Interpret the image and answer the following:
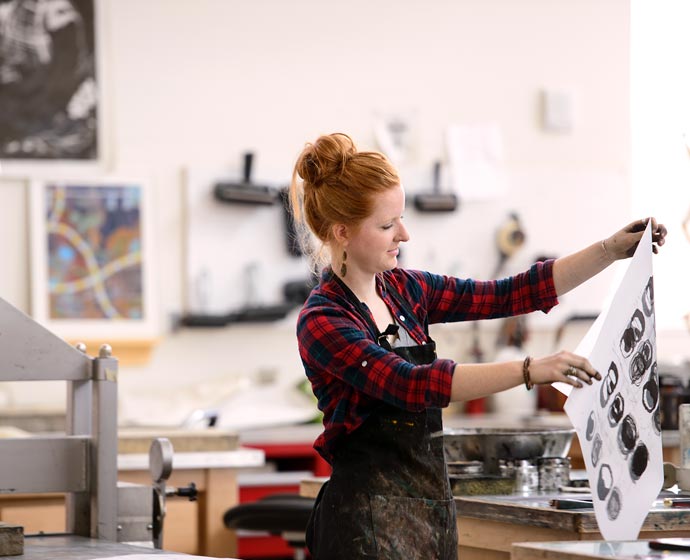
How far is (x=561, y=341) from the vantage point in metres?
5.63

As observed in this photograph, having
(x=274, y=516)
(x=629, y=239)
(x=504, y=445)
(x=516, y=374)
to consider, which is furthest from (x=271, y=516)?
(x=516, y=374)

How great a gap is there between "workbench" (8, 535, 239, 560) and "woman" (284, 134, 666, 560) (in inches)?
12.3

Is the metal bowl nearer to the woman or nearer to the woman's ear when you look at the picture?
the woman

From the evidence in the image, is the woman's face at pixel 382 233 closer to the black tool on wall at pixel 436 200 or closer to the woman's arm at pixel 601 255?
the woman's arm at pixel 601 255

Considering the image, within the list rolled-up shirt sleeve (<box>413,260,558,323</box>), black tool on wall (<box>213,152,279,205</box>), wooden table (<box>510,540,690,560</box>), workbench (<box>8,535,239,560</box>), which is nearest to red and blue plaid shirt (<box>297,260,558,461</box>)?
rolled-up shirt sleeve (<box>413,260,558,323</box>)

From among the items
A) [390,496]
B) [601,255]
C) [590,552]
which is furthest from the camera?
[601,255]

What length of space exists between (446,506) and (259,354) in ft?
11.3

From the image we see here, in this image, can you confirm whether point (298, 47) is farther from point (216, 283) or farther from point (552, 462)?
point (552, 462)

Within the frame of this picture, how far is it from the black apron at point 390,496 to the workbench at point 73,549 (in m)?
0.30

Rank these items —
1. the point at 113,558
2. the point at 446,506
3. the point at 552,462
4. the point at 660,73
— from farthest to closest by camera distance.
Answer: the point at 660,73, the point at 552,462, the point at 446,506, the point at 113,558

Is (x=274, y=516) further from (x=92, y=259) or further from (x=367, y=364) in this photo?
(x=92, y=259)

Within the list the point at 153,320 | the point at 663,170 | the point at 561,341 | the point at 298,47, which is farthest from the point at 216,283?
the point at 663,170

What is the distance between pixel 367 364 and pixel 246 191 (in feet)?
11.4

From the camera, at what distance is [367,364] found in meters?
1.80
